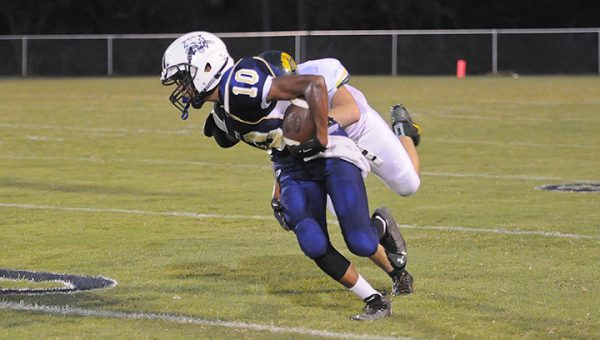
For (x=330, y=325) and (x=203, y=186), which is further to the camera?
(x=203, y=186)

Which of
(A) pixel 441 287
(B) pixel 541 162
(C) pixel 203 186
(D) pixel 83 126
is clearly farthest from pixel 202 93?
(D) pixel 83 126

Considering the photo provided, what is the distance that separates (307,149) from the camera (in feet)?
19.6

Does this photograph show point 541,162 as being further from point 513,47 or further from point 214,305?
point 513,47

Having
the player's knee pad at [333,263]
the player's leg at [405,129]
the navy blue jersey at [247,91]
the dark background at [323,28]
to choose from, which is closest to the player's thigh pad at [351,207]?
the player's knee pad at [333,263]

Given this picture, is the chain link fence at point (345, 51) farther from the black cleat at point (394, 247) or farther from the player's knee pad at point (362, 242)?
the player's knee pad at point (362, 242)

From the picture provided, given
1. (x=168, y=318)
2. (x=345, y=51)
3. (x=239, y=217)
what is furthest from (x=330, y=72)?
(x=345, y=51)

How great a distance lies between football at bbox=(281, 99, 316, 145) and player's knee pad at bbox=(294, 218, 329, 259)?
38cm

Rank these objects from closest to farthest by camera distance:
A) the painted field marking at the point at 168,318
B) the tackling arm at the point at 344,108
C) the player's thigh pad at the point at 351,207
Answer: the painted field marking at the point at 168,318, the player's thigh pad at the point at 351,207, the tackling arm at the point at 344,108

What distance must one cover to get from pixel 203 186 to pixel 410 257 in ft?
13.5

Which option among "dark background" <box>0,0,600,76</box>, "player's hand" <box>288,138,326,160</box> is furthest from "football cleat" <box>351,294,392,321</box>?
"dark background" <box>0,0,600,76</box>

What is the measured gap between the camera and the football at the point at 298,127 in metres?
5.99

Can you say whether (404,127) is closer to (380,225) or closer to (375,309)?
(380,225)

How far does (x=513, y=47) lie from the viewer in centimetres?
3712

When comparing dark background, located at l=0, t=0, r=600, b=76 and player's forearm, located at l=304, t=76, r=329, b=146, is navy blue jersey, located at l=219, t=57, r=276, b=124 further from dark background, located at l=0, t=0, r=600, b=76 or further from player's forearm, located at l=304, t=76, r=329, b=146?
dark background, located at l=0, t=0, r=600, b=76
